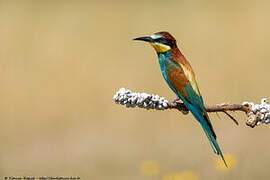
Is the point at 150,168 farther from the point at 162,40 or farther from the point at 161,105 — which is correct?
the point at 161,105

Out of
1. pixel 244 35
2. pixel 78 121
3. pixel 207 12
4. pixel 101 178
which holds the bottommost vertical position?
pixel 101 178

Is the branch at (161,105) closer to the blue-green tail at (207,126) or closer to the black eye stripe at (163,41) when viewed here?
the blue-green tail at (207,126)

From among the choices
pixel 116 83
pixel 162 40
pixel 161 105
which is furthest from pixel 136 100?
pixel 116 83

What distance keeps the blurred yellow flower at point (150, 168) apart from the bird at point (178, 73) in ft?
2.21

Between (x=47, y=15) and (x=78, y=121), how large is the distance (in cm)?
408

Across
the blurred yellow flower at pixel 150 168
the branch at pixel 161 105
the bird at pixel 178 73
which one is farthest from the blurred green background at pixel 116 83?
the branch at pixel 161 105

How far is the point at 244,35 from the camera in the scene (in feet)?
24.1

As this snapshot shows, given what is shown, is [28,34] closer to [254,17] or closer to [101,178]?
[254,17]

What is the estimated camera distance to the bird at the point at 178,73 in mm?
1715

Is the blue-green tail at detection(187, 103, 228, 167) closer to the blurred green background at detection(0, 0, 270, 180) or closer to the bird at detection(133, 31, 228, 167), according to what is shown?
the bird at detection(133, 31, 228, 167)

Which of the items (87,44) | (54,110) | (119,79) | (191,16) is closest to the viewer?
(54,110)

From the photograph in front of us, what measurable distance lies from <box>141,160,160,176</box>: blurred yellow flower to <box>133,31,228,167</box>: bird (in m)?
0.67

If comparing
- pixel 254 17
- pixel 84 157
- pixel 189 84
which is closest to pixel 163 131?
pixel 84 157

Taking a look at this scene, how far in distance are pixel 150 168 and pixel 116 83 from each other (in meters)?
3.09
